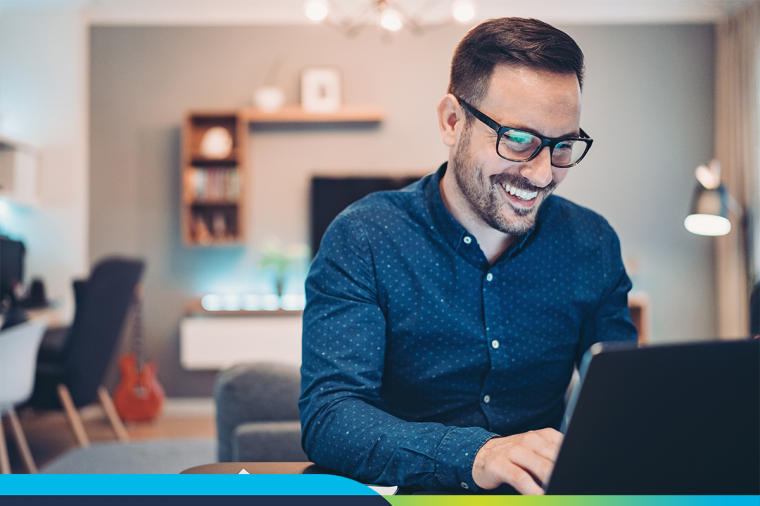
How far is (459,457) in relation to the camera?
2.26ft

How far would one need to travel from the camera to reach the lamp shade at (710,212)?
3.00 meters

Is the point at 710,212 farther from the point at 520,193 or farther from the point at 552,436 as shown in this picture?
the point at 552,436

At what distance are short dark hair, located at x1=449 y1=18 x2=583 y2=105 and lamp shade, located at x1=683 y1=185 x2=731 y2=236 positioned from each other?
2.49 metres

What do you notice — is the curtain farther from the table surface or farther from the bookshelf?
the table surface

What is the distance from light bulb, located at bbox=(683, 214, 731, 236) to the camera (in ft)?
9.86

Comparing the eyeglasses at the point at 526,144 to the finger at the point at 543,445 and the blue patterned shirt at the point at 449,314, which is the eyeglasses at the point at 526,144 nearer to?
the blue patterned shirt at the point at 449,314

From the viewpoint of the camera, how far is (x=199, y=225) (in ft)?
13.0

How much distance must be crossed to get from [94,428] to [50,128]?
214 cm

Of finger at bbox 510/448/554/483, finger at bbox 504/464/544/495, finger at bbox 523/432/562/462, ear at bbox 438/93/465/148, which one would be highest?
ear at bbox 438/93/465/148

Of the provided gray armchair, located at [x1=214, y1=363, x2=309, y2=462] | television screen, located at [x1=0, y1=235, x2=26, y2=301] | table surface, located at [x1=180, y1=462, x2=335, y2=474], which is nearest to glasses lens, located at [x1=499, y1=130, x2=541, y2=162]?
table surface, located at [x1=180, y1=462, x2=335, y2=474]

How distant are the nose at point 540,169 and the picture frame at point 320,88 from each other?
3.29m

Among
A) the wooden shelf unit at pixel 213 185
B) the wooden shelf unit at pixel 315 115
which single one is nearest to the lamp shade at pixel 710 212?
the wooden shelf unit at pixel 315 115

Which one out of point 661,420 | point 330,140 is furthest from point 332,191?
point 661,420

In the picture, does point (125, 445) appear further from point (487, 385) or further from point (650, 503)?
point (650, 503)
